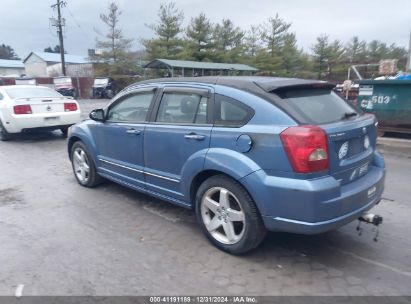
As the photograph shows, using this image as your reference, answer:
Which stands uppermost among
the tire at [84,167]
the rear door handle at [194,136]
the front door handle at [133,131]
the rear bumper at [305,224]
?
the rear door handle at [194,136]

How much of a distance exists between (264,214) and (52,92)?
29.0ft

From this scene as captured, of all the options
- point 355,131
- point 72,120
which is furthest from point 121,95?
point 72,120

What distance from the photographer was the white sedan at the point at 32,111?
898 cm

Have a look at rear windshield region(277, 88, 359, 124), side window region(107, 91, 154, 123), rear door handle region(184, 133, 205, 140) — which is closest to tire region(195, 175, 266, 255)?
rear door handle region(184, 133, 205, 140)

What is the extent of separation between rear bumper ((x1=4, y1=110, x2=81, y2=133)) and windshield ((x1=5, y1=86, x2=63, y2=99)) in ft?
2.35

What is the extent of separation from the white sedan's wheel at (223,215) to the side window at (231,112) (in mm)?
626

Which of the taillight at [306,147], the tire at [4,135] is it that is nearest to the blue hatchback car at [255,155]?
the taillight at [306,147]

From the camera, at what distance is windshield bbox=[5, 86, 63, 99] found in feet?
30.9

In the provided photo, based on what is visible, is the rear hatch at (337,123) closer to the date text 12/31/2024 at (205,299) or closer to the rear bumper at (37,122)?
the date text 12/31/2024 at (205,299)

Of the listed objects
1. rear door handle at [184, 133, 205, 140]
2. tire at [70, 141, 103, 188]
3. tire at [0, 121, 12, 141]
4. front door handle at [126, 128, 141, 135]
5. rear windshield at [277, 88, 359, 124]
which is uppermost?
rear windshield at [277, 88, 359, 124]

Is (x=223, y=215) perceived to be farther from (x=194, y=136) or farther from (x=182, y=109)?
(x=182, y=109)

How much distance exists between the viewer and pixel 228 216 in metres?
3.32

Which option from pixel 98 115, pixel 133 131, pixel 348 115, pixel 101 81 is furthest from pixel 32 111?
pixel 101 81

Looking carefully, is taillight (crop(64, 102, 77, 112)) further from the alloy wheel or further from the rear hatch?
the rear hatch
